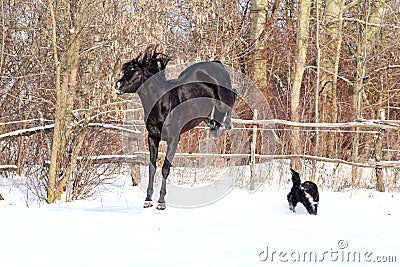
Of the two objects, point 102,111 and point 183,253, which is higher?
point 102,111

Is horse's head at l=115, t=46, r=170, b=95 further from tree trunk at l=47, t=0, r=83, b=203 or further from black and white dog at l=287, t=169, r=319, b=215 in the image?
tree trunk at l=47, t=0, r=83, b=203

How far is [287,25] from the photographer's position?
18562mm

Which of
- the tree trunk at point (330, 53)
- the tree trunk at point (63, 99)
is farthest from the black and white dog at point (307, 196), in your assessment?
the tree trunk at point (330, 53)

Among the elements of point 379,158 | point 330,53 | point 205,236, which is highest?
point 330,53

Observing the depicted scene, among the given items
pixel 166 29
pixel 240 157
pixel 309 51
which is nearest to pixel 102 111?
pixel 166 29

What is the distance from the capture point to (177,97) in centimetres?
589

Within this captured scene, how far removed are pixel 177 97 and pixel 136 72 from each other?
0.55 m

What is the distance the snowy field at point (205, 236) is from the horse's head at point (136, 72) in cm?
141

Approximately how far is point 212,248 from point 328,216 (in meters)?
2.62

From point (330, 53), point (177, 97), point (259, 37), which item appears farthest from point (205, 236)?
point (330, 53)

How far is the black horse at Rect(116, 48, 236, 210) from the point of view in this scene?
5785mm

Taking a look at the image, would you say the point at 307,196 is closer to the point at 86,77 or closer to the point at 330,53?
the point at 86,77

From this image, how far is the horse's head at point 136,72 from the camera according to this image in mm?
5910

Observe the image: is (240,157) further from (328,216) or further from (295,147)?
(328,216)
